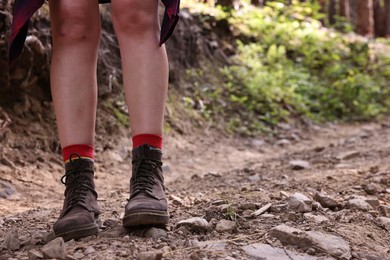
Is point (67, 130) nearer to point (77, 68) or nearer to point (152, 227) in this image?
point (77, 68)

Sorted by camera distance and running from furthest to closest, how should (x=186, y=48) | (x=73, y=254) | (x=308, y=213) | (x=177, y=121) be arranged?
(x=186, y=48)
(x=177, y=121)
(x=308, y=213)
(x=73, y=254)

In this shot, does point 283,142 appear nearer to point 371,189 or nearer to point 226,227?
point 371,189

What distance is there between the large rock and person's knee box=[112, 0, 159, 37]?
962 mm

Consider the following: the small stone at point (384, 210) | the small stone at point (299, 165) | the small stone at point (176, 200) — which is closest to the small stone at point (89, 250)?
the small stone at point (176, 200)

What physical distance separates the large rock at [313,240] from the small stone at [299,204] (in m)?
→ 0.38

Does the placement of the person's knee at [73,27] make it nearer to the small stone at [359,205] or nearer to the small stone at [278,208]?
the small stone at [278,208]

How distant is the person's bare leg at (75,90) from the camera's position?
82.8 inches

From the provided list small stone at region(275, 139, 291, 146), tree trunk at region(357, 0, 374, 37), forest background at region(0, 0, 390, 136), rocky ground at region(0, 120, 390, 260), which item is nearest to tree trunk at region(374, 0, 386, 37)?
tree trunk at region(357, 0, 374, 37)

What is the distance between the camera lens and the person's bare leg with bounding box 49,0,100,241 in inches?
82.8

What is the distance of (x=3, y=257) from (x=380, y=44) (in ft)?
41.4

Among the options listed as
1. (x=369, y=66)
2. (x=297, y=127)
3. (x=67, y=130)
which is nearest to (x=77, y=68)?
(x=67, y=130)

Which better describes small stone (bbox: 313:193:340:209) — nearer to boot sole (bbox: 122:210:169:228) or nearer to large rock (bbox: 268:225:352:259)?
large rock (bbox: 268:225:352:259)

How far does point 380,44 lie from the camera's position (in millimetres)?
12922

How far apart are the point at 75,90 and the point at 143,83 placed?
1.00ft
